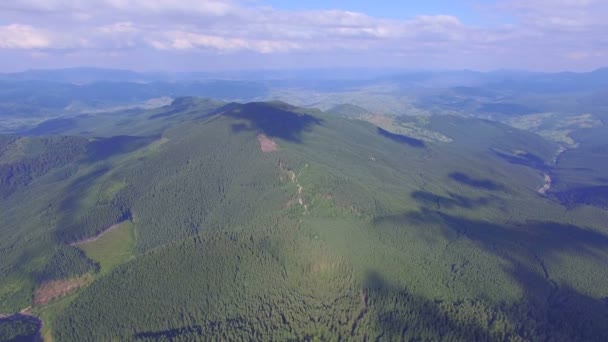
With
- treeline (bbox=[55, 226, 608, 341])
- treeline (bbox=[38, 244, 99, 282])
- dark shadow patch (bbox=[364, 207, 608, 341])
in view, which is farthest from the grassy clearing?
dark shadow patch (bbox=[364, 207, 608, 341])

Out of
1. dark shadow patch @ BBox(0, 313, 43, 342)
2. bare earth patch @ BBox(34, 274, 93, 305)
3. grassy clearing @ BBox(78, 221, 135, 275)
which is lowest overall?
dark shadow patch @ BBox(0, 313, 43, 342)

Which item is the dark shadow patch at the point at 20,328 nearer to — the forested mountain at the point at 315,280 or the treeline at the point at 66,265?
the forested mountain at the point at 315,280

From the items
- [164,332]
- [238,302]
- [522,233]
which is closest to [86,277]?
[164,332]

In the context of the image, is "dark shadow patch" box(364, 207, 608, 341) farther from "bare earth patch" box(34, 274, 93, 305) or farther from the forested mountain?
"bare earth patch" box(34, 274, 93, 305)

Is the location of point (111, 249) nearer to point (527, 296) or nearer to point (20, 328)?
point (20, 328)

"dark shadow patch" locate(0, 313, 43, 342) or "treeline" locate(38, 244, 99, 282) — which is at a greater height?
"treeline" locate(38, 244, 99, 282)

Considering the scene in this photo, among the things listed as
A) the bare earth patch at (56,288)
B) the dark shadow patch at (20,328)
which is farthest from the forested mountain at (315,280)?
the dark shadow patch at (20,328)

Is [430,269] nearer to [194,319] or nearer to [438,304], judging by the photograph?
[438,304]
